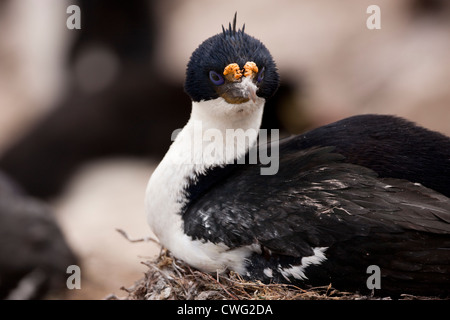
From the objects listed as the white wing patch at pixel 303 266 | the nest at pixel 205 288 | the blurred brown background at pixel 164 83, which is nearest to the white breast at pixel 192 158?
the nest at pixel 205 288

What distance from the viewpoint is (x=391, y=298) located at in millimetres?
3980

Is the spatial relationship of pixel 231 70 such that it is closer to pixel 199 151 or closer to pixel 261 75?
pixel 261 75

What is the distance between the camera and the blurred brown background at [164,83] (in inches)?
433

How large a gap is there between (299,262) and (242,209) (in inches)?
20.1

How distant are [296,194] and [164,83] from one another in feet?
28.2

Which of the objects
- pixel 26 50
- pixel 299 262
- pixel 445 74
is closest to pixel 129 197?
pixel 445 74

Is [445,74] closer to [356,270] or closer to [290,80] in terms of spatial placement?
[290,80]

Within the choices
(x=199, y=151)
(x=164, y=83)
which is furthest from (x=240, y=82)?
(x=164, y=83)

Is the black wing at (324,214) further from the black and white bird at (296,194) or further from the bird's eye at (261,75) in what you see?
the bird's eye at (261,75)

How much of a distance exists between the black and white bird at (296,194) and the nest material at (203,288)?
72mm

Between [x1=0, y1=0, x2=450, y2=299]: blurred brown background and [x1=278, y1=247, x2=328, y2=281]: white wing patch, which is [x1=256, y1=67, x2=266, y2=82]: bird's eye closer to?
[x1=278, y1=247, x2=328, y2=281]: white wing patch

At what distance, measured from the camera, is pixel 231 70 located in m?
4.39

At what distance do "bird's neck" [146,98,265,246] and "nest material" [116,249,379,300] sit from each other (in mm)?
265

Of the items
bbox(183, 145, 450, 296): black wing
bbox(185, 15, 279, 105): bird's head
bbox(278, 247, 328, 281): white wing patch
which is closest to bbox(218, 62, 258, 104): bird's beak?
bbox(185, 15, 279, 105): bird's head
